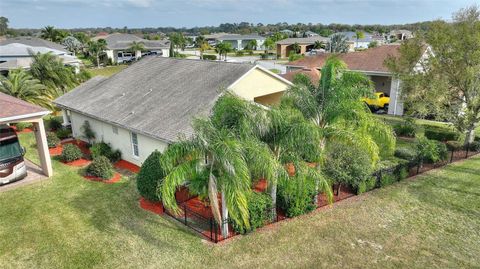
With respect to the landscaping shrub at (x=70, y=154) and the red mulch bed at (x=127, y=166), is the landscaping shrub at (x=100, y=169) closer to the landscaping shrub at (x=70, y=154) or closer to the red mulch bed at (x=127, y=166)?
the red mulch bed at (x=127, y=166)

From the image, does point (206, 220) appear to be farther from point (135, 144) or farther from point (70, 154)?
point (70, 154)

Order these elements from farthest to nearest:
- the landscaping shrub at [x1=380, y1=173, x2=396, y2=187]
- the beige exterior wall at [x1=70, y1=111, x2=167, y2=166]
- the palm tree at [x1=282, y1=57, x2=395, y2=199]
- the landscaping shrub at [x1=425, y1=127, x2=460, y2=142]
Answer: the landscaping shrub at [x1=425, y1=127, x2=460, y2=142]
the beige exterior wall at [x1=70, y1=111, x2=167, y2=166]
the landscaping shrub at [x1=380, y1=173, x2=396, y2=187]
the palm tree at [x1=282, y1=57, x2=395, y2=199]

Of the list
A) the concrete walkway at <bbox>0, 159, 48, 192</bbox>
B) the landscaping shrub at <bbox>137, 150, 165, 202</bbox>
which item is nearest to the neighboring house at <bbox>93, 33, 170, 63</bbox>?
the concrete walkway at <bbox>0, 159, 48, 192</bbox>

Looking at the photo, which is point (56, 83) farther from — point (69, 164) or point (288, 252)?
point (288, 252)

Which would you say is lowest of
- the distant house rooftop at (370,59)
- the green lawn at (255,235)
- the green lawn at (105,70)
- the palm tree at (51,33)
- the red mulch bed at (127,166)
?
the green lawn at (255,235)

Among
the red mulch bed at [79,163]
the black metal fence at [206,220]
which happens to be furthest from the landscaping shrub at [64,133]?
the black metal fence at [206,220]

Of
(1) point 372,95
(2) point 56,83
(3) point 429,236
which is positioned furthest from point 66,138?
(3) point 429,236

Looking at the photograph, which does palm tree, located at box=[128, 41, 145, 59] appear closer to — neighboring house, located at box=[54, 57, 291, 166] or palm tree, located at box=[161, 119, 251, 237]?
neighboring house, located at box=[54, 57, 291, 166]
